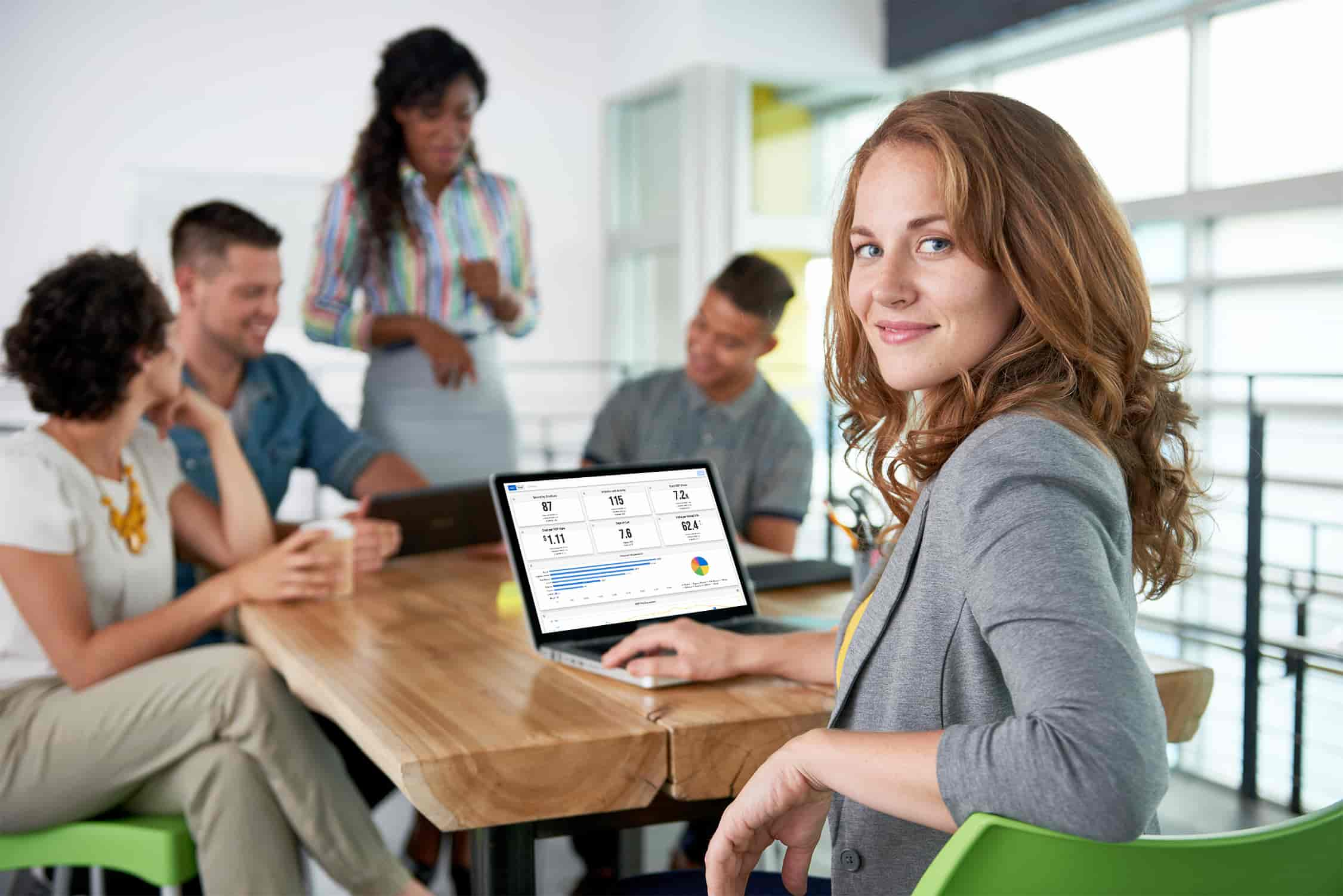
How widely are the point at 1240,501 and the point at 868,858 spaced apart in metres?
3.19

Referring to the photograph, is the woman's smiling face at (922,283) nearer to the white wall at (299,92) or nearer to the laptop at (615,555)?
the laptop at (615,555)

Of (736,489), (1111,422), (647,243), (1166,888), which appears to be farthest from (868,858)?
(647,243)

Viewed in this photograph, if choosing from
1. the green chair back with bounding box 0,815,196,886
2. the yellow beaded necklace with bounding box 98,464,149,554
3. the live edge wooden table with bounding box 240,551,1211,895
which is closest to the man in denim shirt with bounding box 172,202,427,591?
the yellow beaded necklace with bounding box 98,464,149,554

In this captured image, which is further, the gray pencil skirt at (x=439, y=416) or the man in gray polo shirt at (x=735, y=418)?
the gray pencil skirt at (x=439, y=416)

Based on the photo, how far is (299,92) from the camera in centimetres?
393

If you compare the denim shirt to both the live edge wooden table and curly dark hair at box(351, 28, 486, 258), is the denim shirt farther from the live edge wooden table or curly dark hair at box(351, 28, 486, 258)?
the live edge wooden table

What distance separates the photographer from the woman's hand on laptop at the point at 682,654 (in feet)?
4.31

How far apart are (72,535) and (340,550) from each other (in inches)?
15.0

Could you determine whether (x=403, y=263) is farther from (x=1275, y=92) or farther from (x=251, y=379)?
(x=1275, y=92)

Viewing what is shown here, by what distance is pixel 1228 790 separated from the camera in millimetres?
3363

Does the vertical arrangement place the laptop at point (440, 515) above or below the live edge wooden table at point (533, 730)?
above

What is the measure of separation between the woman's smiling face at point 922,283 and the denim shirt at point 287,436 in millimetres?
2080

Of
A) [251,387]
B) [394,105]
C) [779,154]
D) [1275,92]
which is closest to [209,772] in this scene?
[251,387]

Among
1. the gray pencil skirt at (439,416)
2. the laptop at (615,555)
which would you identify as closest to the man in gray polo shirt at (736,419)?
the gray pencil skirt at (439,416)
